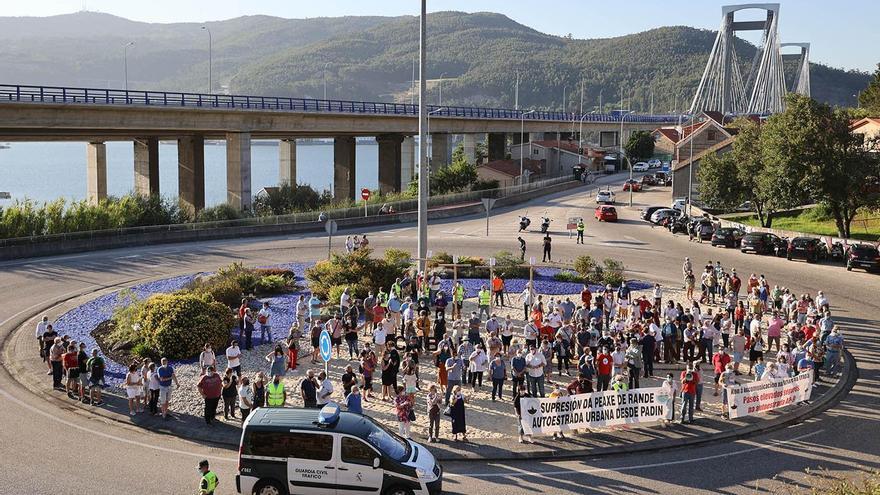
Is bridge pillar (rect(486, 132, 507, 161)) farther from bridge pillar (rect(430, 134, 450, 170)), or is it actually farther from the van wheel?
the van wheel

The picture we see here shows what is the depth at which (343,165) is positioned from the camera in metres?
86.5

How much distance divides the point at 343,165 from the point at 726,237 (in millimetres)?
48110

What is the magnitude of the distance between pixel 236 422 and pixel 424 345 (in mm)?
6860

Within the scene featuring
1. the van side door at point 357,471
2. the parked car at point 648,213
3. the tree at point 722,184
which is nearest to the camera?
the van side door at point 357,471

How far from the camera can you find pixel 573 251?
4362 cm

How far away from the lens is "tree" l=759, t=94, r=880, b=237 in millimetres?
45969

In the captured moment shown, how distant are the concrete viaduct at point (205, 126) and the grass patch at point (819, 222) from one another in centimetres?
3474

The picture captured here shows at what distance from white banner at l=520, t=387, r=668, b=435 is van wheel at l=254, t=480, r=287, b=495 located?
18.4 feet

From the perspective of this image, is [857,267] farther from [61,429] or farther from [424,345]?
[61,429]

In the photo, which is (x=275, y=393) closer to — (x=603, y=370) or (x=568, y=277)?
(x=603, y=370)

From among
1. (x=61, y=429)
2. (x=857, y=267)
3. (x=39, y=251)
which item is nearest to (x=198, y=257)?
(x=39, y=251)

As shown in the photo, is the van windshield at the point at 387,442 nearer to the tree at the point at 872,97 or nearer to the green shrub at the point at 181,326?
the green shrub at the point at 181,326

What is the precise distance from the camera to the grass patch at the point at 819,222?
53.5 meters

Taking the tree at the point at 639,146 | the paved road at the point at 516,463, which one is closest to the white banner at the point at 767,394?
the paved road at the point at 516,463
